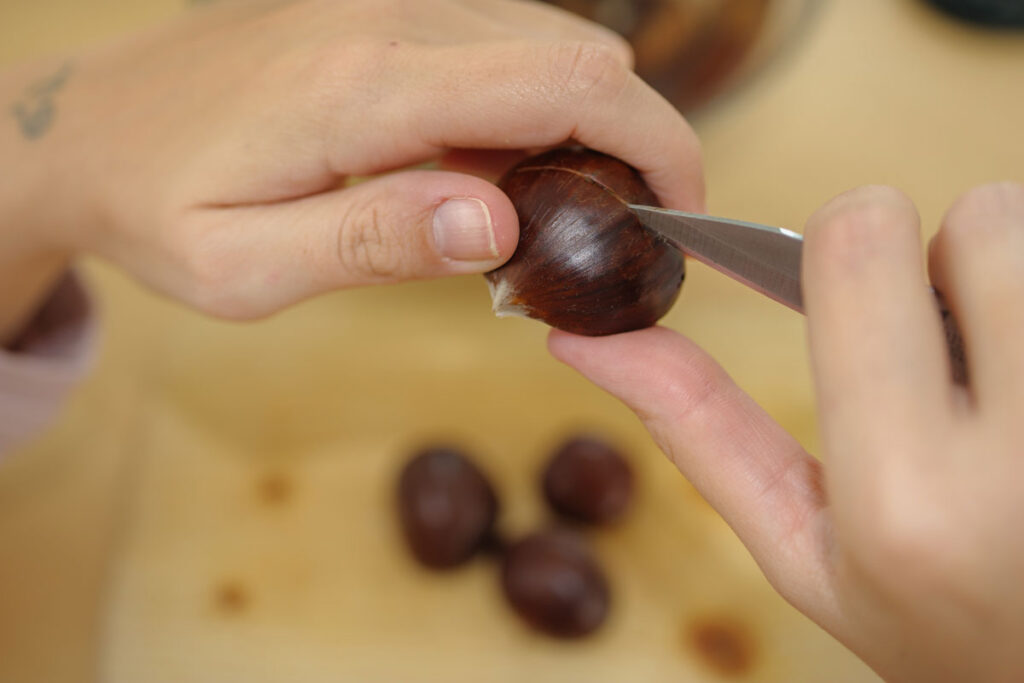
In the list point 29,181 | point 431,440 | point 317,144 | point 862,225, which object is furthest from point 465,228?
point 431,440

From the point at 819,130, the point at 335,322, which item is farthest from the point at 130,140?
the point at 819,130

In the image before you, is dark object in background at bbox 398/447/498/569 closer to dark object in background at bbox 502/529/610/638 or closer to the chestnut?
dark object in background at bbox 502/529/610/638

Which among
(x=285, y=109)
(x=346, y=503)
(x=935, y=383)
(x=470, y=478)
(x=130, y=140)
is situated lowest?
(x=346, y=503)

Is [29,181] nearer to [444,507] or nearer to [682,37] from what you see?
[444,507]

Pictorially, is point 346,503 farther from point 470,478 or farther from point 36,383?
point 36,383

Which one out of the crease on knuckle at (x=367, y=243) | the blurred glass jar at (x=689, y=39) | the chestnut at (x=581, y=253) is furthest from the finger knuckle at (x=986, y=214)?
the blurred glass jar at (x=689, y=39)

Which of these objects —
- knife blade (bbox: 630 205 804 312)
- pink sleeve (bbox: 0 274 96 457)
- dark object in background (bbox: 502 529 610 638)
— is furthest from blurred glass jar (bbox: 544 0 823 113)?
pink sleeve (bbox: 0 274 96 457)
